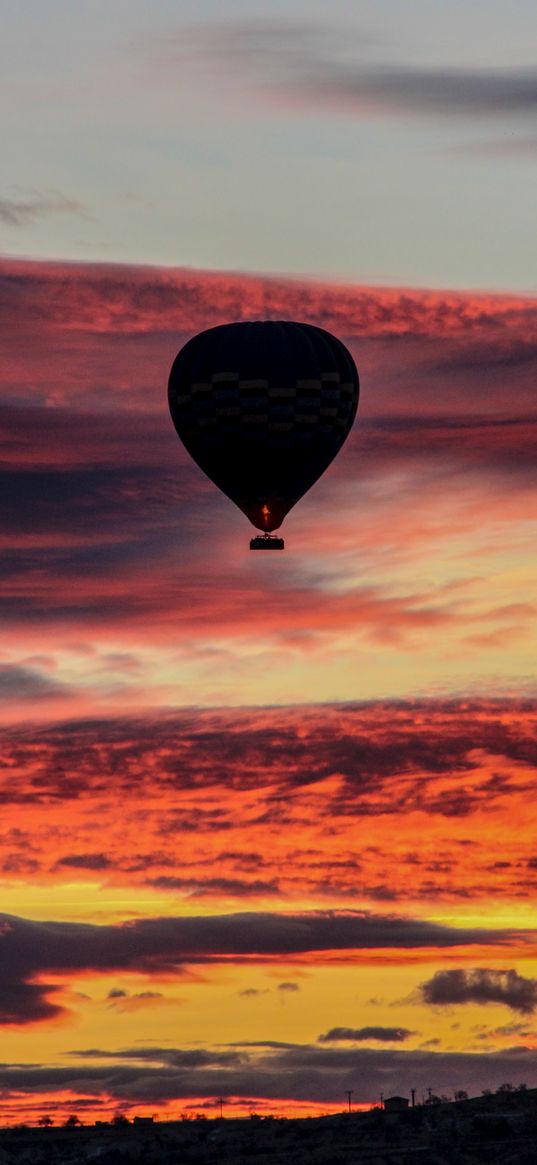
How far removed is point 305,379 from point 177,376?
7845 millimetres

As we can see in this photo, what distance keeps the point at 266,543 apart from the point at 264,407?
789cm

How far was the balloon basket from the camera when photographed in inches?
5715

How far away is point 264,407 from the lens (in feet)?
485

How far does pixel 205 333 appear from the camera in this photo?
494ft

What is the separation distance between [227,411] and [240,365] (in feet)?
8.84

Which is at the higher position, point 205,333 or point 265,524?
point 205,333

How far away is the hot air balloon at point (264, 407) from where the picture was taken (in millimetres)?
147750

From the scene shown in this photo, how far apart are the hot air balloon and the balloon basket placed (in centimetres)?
5

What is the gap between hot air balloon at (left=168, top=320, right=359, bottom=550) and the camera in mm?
147750

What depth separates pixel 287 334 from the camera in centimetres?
14888

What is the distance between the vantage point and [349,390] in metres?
151

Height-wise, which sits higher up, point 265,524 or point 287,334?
point 287,334

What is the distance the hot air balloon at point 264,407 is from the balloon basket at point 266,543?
5cm

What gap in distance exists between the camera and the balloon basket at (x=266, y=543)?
476 ft
